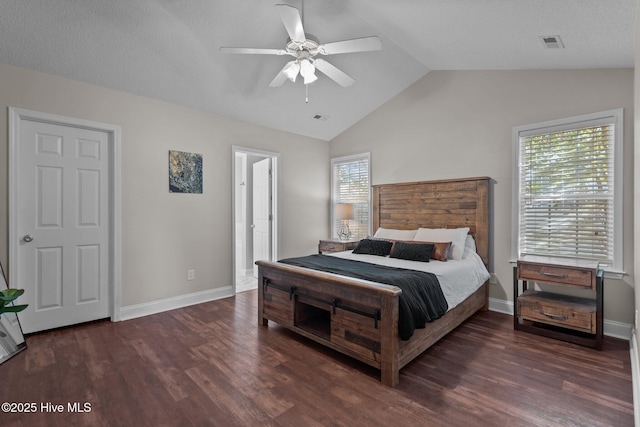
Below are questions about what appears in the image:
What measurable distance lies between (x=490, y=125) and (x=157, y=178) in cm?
392

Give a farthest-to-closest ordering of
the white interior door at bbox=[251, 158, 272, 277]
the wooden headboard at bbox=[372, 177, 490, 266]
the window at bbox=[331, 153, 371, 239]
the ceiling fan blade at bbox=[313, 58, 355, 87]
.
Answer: the window at bbox=[331, 153, 371, 239] < the white interior door at bbox=[251, 158, 272, 277] < the wooden headboard at bbox=[372, 177, 490, 266] < the ceiling fan blade at bbox=[313, 58, 355, 87]

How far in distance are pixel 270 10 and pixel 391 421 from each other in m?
3.19

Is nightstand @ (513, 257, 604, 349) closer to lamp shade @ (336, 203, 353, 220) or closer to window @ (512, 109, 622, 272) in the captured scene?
window @ (512, 109, 622, 272)

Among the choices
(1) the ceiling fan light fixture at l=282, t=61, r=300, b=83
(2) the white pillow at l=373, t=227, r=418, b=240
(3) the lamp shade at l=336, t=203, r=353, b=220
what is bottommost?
(2) the white pillow at l=373, t=227, r=418, b=240

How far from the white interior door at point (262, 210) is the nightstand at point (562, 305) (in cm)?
337

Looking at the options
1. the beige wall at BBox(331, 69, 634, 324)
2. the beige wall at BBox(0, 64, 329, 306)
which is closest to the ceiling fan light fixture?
the beige wall at BBox(0, 64, 329, 306)

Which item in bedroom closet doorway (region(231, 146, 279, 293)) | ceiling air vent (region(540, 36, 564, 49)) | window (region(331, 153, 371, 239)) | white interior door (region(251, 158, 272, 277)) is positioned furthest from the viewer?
window (region(331, 153, 371, 239))

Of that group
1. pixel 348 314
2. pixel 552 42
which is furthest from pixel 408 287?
pixel 552 42

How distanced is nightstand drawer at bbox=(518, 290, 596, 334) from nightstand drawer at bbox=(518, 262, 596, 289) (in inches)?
7.5

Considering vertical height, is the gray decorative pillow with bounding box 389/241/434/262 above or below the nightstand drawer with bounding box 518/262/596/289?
above

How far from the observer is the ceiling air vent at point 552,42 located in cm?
253

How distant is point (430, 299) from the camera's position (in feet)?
8.00

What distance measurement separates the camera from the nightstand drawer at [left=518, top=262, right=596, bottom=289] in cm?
269

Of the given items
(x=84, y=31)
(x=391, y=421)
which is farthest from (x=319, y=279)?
(x=84, y=31)
